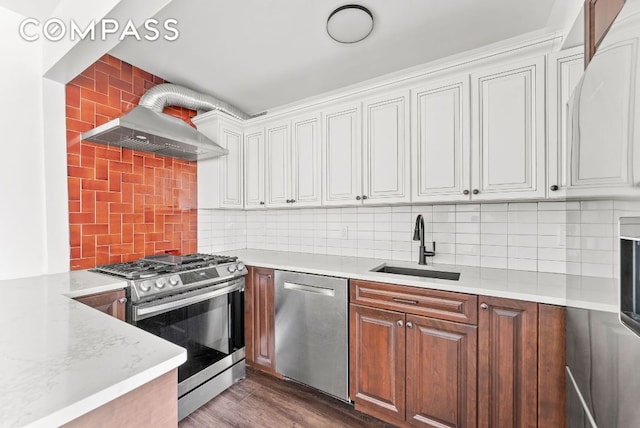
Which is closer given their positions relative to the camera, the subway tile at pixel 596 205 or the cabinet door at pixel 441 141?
the subway tile at pixel 596 205

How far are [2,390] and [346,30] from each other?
2.09 metres

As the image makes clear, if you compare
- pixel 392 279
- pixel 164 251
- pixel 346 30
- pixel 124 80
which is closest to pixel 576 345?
pixel 392 279

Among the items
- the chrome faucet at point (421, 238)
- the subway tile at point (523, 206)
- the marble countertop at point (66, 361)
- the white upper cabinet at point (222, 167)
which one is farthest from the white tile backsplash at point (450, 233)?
the marble countertop at point (66, 361)

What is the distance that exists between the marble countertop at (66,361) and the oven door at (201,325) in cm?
63

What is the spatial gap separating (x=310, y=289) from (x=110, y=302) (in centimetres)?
119

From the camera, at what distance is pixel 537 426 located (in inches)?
53.2

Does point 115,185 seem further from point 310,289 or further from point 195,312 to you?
point 310,289

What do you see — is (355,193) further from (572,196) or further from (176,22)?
(176,22)

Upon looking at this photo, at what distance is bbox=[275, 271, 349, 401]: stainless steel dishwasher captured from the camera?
1.92 meters

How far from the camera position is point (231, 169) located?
9.03ft

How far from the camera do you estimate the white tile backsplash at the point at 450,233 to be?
41.5 inches

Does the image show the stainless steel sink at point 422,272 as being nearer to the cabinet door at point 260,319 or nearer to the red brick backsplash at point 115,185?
the cabinet door at point 260,319

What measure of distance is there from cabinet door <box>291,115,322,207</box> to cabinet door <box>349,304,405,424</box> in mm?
1062

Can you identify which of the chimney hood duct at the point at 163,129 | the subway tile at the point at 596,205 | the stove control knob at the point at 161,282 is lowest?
the stove control knob at the point at 161,282
